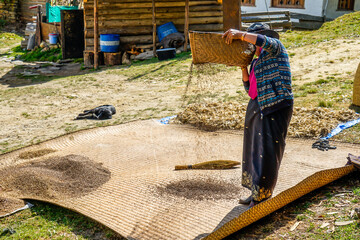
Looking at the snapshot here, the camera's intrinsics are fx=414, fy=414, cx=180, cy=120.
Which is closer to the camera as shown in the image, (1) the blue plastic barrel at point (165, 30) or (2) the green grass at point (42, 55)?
(1) the blue plastic barrel at point (165, 30)

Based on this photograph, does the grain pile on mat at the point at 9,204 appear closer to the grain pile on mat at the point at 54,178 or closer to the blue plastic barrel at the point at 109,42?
the grain pile on mat at the point at 54,178

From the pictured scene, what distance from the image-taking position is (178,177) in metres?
4.25

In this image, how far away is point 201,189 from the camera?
12.9 ft

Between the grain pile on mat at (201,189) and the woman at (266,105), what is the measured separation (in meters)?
0.39

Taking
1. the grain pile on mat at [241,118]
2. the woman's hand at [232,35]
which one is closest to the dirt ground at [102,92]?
the grain pile on mat at [241,118]

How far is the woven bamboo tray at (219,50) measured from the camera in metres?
3.42

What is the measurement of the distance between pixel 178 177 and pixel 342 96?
431 centimetres

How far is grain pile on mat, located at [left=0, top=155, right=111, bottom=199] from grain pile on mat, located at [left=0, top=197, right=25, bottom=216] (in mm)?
117

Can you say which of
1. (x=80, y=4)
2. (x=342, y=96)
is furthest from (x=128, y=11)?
(x=342, y=96)

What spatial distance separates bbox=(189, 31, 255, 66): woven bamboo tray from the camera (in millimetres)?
3424

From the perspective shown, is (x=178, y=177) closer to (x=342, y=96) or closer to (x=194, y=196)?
(x=194, y=196)

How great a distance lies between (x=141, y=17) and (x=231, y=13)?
9.58ft

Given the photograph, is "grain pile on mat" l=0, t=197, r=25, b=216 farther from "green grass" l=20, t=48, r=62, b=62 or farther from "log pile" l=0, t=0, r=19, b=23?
"log pile" l=0, t=0, r=19, b=23

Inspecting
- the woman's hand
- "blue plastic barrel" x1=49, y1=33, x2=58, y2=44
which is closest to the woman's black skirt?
the woman's hand
